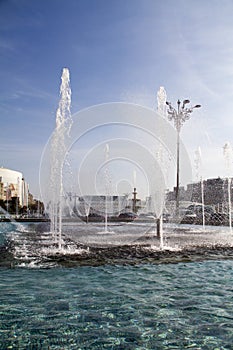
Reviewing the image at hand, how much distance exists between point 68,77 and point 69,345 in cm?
1380

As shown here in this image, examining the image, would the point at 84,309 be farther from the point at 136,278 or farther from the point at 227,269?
the point at 227,269

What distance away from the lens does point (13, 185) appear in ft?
340

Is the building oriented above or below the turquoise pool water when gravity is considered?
above

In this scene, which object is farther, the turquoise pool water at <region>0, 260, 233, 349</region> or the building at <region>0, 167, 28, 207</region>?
the building at <region>0, 167, 28, 207</region>

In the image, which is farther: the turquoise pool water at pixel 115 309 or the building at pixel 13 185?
the building at pixel 13 185

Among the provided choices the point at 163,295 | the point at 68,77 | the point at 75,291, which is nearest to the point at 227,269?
the point at 163,295

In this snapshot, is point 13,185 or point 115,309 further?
point 13,185

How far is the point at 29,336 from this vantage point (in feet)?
15.4

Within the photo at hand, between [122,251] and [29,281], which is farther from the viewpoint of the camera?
[122,251]

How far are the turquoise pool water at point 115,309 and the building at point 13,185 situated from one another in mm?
89929

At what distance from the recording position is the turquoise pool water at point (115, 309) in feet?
15.1

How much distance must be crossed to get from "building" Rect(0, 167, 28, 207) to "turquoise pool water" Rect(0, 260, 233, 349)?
89.9 m

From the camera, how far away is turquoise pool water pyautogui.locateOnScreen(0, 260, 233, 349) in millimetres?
4605

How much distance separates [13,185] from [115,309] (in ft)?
333
